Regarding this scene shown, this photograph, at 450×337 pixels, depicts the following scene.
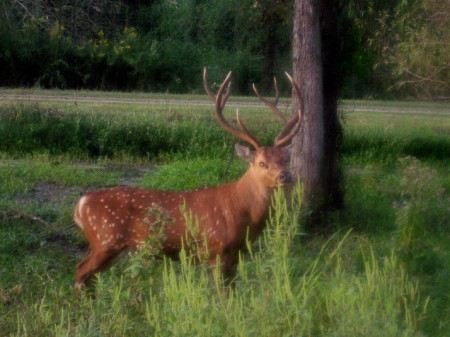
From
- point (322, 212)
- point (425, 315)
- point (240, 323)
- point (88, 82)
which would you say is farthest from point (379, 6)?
point (88, 82)

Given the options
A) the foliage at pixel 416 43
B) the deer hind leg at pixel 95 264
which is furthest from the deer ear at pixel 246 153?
the foliage at pixel 416 43

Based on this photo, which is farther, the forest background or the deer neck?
the forest background

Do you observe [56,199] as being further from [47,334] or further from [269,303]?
[269,303]

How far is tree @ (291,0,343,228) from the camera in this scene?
33.7 ft

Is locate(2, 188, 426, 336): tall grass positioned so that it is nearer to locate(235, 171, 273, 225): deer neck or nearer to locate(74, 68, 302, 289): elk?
locate(74, 68, 302, 289): elk

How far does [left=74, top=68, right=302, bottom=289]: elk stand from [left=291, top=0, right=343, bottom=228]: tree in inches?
80.7

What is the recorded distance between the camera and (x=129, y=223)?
7.99m

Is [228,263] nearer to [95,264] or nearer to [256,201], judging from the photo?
[256,201]

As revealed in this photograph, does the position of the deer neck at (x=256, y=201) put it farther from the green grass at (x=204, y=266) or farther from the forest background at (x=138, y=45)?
the forest background at (x=138, y=45)

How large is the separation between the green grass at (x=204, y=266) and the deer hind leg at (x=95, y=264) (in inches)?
6.0

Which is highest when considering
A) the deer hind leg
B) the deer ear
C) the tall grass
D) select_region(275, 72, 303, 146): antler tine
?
select_region(275, 72, 303, 146): antler tine

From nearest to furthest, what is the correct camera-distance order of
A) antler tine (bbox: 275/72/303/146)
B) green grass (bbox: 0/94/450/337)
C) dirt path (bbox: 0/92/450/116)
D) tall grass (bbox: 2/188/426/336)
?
tall grass (bbox: 2/188/426/336), green grass (bbox: 0/94/450/337), antler tine (bbox: 275/72/303/146), dirt path (bbox: 0/92/450/116)

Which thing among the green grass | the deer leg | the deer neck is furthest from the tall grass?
the deer neck

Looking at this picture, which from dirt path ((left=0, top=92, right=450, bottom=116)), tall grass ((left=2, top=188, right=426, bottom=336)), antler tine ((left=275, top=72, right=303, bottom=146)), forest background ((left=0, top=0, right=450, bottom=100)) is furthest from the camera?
forest background ((left=0, top=0, right=450, bottom=100))
